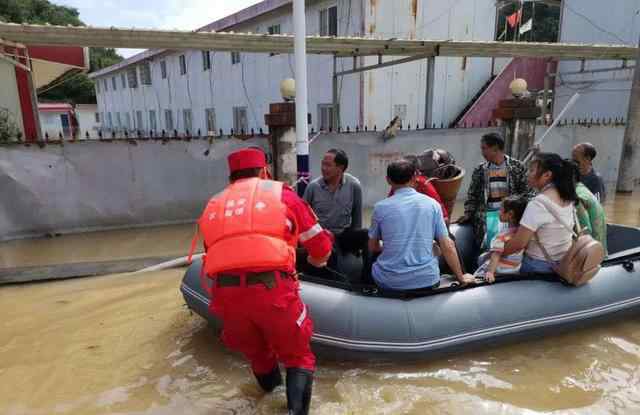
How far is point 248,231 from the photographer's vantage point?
84.8 inches

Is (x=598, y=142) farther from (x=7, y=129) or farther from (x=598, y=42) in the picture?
(x=7, y=129)

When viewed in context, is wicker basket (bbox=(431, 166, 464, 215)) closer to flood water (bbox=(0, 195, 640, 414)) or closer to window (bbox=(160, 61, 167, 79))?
flood water (bbox=(0, 195, 640, 414))

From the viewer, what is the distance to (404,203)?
282cm

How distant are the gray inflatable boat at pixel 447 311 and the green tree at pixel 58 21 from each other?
92.2ft

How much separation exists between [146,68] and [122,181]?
15.5 m

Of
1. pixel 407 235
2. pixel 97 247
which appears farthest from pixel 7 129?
pixel 407 235

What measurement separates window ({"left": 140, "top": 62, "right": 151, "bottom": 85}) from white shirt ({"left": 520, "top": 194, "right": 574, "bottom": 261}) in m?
19.8

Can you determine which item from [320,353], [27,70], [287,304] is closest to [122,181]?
[27,70]

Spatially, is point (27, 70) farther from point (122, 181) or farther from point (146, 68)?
point (146, 68)

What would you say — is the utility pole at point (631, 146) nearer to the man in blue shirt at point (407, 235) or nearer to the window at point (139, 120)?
Answer: the man in blue shirt at point (407, 235)

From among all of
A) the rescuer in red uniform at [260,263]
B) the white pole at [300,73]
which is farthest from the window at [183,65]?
the rescuer in red uniform at [260,263]

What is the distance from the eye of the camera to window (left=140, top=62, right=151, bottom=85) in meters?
19.7

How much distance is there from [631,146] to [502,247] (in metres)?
7.25

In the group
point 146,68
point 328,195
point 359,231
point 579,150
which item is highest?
point 146,68
